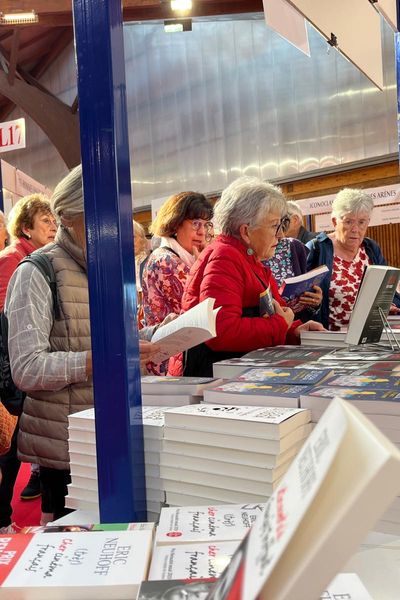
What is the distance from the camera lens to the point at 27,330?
1740 millimetres

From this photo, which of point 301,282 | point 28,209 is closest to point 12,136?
point 28,209

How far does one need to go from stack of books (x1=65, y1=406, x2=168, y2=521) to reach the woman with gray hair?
0.83 m

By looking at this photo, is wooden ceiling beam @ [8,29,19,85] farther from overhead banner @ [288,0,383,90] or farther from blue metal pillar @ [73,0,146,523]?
blue metal pillar @ [73,0,146,523]

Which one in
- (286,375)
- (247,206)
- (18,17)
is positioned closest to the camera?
(286,375)

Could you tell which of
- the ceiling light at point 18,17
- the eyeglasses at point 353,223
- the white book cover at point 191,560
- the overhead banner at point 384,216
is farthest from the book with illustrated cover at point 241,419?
the ceiling light at point 18,17

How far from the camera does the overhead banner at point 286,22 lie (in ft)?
5.45

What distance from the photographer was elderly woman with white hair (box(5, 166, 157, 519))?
1735 mm

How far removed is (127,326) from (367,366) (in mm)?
726

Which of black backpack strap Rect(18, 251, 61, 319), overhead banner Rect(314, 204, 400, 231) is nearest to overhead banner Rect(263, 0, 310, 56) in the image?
black backpack strap Rect(18, 251, 61, 319)

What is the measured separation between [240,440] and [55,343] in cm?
94

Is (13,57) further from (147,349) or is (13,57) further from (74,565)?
(74,565)

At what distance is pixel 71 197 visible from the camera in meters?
1.85

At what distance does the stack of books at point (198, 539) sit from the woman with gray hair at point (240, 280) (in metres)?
1.08

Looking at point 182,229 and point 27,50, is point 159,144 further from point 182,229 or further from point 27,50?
point 182,229
